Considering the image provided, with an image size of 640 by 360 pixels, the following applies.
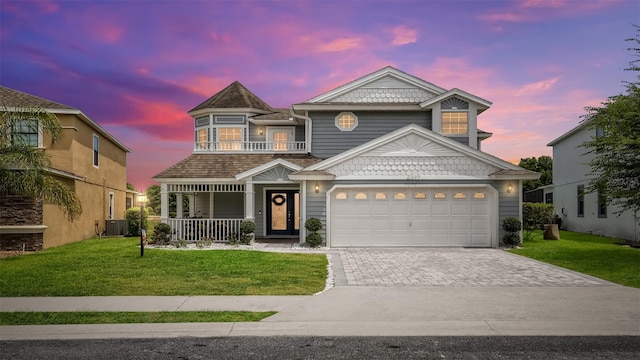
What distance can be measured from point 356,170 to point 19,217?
1368 cm

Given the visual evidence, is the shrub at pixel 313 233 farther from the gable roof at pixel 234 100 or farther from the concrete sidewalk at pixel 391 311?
the gable roof at pixel 234 100

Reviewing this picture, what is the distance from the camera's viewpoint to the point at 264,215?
2266 cm

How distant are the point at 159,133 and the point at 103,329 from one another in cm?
2124

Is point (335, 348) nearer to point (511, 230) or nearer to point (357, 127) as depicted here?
point (511, 230)

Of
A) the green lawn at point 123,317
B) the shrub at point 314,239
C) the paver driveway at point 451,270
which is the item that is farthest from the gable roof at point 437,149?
the green lawn at point 123,317

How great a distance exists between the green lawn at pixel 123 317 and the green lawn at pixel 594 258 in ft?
30.1

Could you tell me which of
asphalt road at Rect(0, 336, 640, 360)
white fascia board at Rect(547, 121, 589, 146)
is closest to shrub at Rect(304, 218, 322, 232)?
asphalt road at Rect(0, 336, 640, 360)

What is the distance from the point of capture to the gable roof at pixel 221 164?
67.8ft

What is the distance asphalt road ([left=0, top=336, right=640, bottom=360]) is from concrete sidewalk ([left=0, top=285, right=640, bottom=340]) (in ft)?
0.82

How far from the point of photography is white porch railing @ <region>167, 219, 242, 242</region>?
19.9 meters

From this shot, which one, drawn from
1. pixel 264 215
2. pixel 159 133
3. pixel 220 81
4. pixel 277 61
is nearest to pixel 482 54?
pixel 277 61

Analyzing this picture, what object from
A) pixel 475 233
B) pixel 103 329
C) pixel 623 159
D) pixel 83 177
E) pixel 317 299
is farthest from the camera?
pixel 83 177

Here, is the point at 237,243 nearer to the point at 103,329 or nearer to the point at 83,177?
the point at 83,177

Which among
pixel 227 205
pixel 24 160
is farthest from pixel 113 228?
pixel 24 160
